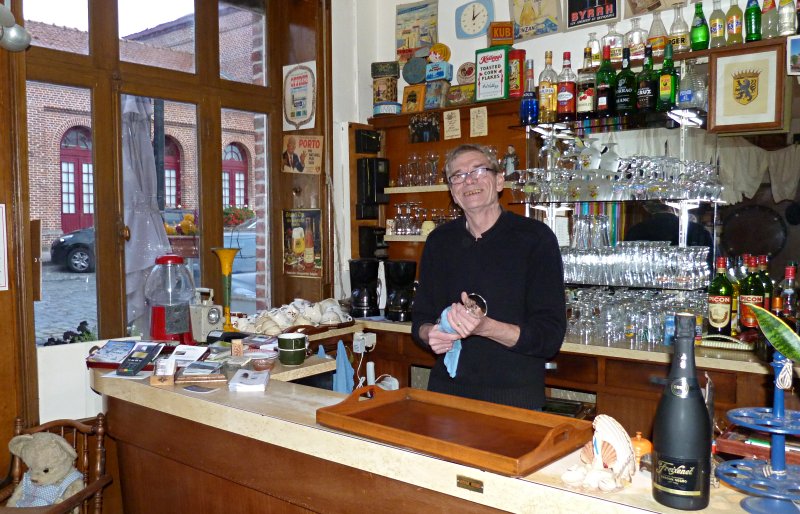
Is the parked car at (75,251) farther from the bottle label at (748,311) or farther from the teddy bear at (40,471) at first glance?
the bottle label at (748,311)

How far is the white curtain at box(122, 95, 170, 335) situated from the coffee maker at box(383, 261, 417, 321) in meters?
1.33

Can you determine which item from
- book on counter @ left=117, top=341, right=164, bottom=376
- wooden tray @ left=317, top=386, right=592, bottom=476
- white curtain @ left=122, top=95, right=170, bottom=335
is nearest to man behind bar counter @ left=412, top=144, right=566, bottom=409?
wooden tray @ left=317, top=386, right=592, bottom=476

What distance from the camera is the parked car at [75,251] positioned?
→ 3471 millimetres

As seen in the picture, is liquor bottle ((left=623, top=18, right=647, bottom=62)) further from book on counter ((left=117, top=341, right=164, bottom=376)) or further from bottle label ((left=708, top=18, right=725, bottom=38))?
book on counter ((left=117, top=341, right=164, bottom=376))

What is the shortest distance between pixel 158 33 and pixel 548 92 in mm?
2225

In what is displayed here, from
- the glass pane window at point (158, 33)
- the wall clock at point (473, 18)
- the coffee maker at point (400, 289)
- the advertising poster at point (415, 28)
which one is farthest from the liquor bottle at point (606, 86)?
the glass pane window at point (158, 33)

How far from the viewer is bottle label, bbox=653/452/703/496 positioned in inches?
Answer: 48.7

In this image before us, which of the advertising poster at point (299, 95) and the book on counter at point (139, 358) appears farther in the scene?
the advertising poster at point (299, 95)

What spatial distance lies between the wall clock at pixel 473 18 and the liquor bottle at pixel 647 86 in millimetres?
1129

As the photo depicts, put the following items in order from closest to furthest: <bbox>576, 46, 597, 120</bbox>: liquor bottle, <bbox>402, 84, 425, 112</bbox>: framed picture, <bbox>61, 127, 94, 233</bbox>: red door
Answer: <bbox>61, 127, 94, 233</bbox>: red door
<bbox>576, 46, 597, 120</bbox>: liquor bottle
<bbox>402, 84, 425, 112</bbox>: framed picture

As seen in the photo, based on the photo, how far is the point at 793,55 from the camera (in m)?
3.05

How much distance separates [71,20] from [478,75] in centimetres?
223

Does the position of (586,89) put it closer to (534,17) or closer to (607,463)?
(534,17)

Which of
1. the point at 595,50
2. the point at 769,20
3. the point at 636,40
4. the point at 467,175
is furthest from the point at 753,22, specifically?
the point at 467,175
